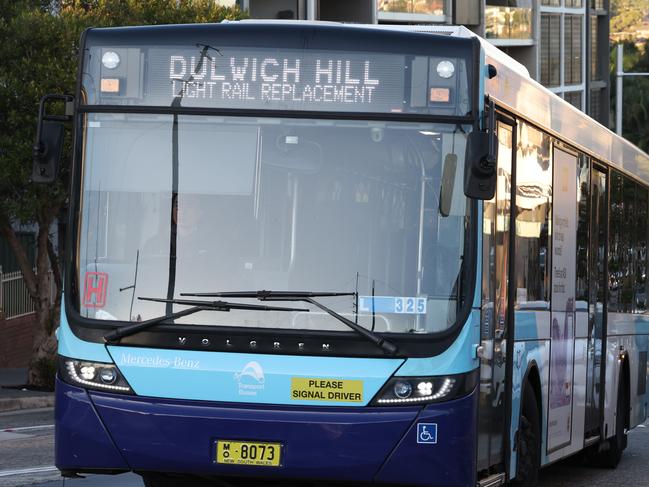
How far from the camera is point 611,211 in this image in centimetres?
1405

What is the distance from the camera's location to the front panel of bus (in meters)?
7.92

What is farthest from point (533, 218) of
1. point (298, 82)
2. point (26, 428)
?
point (26, 428)

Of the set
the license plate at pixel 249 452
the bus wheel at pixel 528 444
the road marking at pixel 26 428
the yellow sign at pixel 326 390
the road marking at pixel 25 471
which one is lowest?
the road marking at pixel 26 428

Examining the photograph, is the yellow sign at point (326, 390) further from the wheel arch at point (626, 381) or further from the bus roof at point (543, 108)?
the wheel arch at point (626, 381)

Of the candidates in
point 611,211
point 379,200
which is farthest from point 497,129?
point 611,211

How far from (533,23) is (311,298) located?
185 feet

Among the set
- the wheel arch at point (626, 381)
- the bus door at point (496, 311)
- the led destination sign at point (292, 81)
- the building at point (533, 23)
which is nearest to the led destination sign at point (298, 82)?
the led destination sign at point (292, 81)

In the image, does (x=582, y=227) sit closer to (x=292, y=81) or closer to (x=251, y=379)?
(x=292, y=81)

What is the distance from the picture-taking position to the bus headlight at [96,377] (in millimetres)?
8055

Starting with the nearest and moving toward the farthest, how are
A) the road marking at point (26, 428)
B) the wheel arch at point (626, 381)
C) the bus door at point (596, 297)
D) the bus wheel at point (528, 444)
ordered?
the bus wheel at point (528, 444), the bus door at point (596, 297), the wheel arch at point (626, 381), the road marking at point (26, 428)

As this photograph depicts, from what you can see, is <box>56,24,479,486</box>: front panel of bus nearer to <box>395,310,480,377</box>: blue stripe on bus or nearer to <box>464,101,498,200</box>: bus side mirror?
<box>395,310,480,377</box>: blue stripe on bus

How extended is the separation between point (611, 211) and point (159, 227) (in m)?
6.86

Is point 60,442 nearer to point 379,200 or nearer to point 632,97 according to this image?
point 379,200

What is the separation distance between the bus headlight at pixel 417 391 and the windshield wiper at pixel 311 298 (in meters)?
0.18
